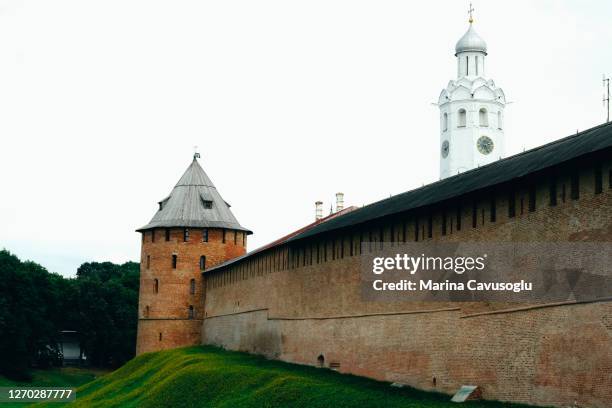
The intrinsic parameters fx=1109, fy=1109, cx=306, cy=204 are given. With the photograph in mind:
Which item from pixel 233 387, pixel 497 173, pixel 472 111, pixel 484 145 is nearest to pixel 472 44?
pixel 472 111

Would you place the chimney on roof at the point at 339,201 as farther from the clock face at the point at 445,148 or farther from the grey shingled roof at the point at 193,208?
the clock face at the point at 445,148

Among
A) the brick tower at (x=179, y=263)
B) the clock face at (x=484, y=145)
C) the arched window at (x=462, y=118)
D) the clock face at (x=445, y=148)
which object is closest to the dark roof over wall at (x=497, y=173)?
the brick tower at (x=179, y=263)

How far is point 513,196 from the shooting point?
2030cm

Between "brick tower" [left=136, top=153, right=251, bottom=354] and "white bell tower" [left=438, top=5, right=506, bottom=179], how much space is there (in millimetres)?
23711

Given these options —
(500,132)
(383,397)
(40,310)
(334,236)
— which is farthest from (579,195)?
(500,132)

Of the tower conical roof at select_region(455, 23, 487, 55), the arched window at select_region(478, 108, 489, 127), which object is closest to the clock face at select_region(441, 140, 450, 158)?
the arched window at select_region(478, 108, 489, 127)

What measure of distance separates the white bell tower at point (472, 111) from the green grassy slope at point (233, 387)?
3015cm

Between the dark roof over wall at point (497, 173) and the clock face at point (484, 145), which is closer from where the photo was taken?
the dark roof over wall at point (497, 173)

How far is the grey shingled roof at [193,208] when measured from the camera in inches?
Result: 1880

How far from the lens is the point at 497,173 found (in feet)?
Result: 72.0

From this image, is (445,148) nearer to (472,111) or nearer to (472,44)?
(472,111)

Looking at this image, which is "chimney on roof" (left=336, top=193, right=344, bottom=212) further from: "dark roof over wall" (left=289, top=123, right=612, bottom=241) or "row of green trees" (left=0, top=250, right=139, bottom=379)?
"dark roof over wall" (left=289, top=123, right=612, bottom=241)

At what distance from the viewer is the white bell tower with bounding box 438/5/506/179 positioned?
67.8m

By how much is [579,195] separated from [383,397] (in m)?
6.39
